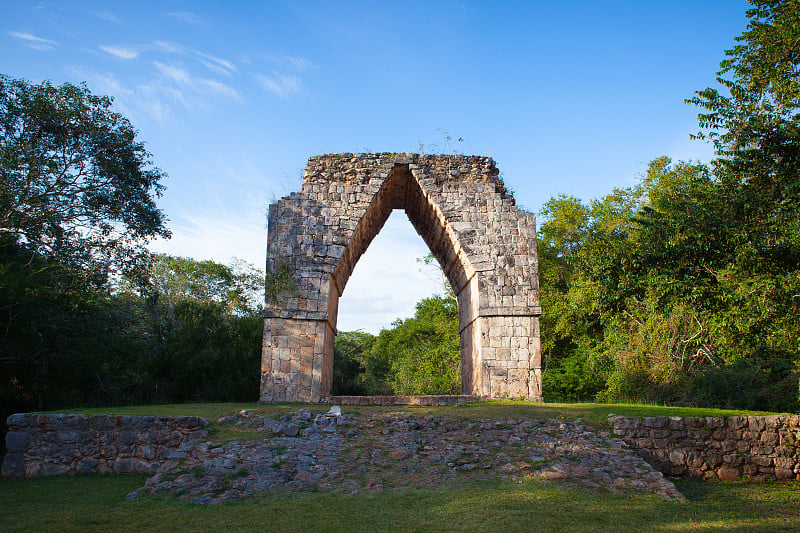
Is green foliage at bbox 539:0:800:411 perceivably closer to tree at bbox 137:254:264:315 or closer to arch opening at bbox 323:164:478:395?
arch opening at bbox 323:164:478:395

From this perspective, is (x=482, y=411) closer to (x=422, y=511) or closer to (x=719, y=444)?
(x=719, y=444)

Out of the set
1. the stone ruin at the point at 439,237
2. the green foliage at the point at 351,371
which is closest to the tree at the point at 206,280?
the green foliage at the point at 351,371

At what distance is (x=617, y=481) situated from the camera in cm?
555

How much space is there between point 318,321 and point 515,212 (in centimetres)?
480

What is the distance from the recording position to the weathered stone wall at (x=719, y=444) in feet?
22.0

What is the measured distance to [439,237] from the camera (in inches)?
471

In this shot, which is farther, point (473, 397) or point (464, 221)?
point (464, 221)

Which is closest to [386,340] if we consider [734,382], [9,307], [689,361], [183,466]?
[689,361]

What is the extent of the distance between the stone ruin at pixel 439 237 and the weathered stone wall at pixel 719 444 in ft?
10.3

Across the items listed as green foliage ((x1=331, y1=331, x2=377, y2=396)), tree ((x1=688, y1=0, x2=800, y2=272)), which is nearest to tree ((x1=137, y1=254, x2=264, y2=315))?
green foliage ((x1=331, y1=331, x2=377, y2=396))

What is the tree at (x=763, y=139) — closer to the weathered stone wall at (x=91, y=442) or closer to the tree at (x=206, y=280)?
the weathered stone wall at (x=91, y=442)

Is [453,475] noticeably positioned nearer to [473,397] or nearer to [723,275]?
[473,397]

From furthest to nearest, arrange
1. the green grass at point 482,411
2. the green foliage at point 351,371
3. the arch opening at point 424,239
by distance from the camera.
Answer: the green foliage at point 351,371, the arch opening at point 424,239, the green grass at point 482,411

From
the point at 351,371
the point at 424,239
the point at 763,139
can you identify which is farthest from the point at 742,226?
the point at 351,371
